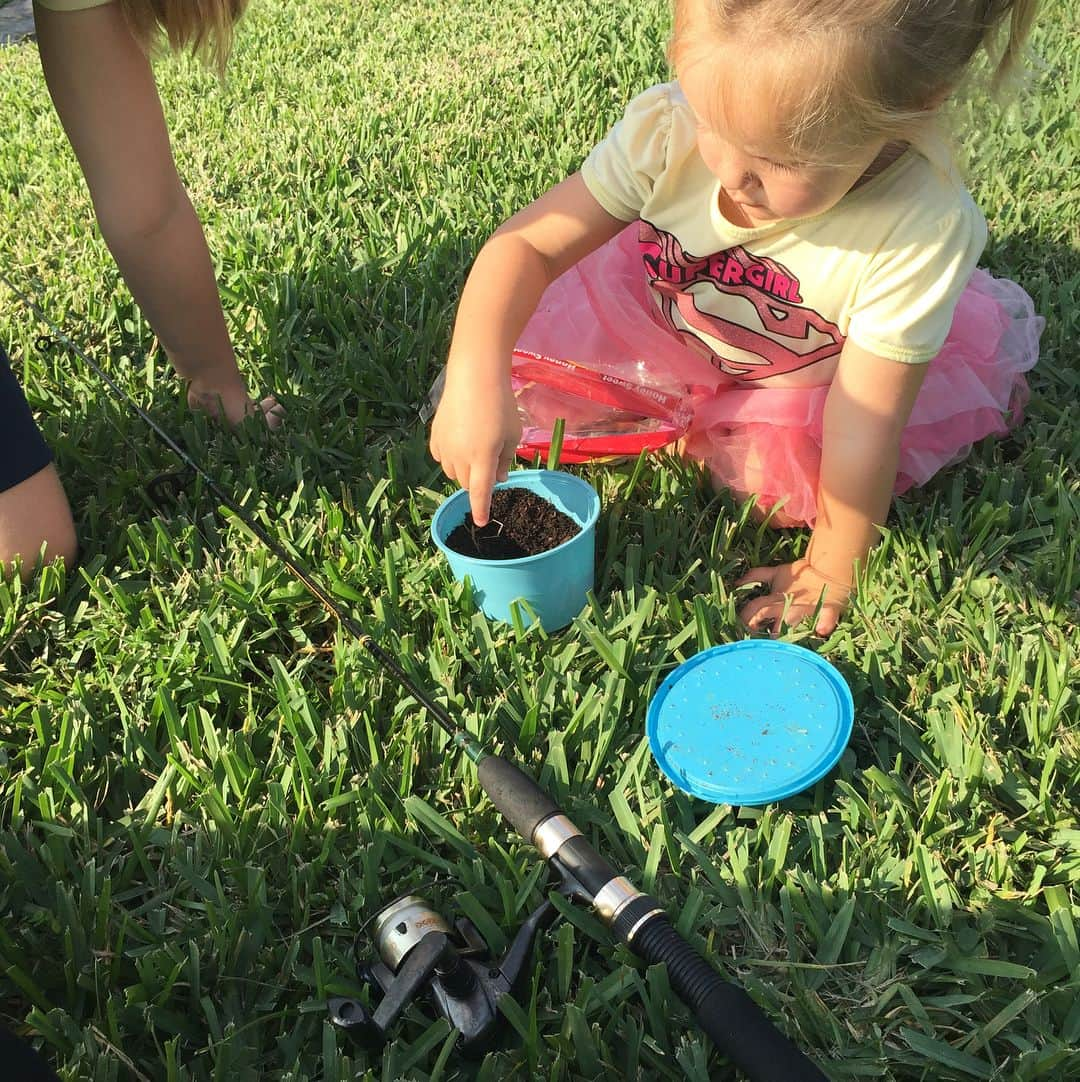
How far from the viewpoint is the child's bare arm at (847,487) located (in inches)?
60.5

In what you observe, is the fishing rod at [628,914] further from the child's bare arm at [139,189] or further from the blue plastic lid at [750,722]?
the child's bare arm at [139,189]

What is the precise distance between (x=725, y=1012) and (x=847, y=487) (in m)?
0.83

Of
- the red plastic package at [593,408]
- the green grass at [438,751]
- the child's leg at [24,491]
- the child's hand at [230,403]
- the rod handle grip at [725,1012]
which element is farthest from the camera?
the child's hand at [230,403]

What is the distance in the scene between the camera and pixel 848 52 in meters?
1.20

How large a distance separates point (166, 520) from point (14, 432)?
28 cm

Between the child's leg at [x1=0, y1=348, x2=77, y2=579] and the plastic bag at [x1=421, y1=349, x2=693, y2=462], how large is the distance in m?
0.65

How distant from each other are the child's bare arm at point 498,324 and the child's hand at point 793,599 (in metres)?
0.47

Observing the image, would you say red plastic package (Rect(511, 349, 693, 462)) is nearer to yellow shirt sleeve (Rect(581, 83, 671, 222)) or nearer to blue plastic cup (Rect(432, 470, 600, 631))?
blue plastic cup (Rect(432, 470, 600, 631))

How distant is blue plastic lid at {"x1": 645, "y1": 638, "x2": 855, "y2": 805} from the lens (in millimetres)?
1352

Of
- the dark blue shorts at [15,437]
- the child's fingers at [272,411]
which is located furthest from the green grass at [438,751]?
the dark blue shorts at [15,437]

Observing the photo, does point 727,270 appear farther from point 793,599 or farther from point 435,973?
point 435,973

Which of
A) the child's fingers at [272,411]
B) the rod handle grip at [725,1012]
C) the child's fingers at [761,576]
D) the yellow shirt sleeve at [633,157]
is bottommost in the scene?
the child's fingers at [761,576]

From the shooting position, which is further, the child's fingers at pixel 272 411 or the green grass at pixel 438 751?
the child's fingers at pixel 272 411

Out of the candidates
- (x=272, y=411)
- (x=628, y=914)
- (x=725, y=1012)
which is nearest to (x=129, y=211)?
(x=272, y=411)
